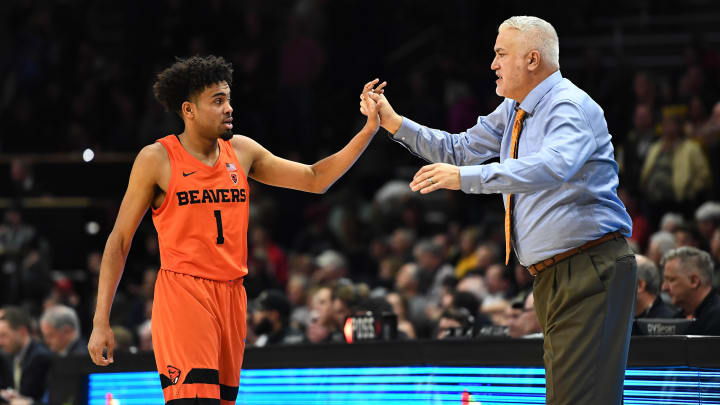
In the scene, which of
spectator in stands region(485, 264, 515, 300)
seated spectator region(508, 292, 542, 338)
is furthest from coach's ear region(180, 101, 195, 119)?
spectator in stands region(485, 264, 515, 300)

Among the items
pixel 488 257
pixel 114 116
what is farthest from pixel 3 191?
pixel 488 257

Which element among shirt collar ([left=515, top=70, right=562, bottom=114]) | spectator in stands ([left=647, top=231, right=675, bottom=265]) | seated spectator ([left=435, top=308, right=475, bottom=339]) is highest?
shirt collar ([left=515, top=70, right=562, bottom=114])

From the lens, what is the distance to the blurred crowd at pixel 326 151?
884cm

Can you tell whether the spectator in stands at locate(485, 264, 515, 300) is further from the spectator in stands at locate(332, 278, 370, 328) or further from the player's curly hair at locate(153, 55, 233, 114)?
the player's curly hair at locate(153, 55, 233, 114)

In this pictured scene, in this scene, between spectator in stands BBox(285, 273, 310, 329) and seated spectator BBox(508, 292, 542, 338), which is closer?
seated spectator BBox(508, 292, 542, 338)

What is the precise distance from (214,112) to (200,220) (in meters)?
0.48

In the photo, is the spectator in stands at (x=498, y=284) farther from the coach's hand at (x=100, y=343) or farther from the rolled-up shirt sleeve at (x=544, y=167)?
the rolled-up shirt sleeve at (x=544, y=167)

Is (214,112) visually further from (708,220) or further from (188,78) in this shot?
(708,220)

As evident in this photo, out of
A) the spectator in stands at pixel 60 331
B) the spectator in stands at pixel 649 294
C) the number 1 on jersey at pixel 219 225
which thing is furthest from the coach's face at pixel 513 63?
the spectator in stands at pixel 60 331

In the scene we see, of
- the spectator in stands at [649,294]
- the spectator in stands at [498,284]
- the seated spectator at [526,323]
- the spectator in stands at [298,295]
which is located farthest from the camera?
the spectator in stands at [298,295]

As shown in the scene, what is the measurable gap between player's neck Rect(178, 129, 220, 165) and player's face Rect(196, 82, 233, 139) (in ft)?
0.18

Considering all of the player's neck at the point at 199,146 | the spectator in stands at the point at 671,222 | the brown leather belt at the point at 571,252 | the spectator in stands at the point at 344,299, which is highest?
the player's neck at the point at 199,146

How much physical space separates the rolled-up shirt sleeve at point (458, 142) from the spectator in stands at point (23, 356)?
4.50 m

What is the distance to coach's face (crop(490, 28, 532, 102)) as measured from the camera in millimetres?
4398
